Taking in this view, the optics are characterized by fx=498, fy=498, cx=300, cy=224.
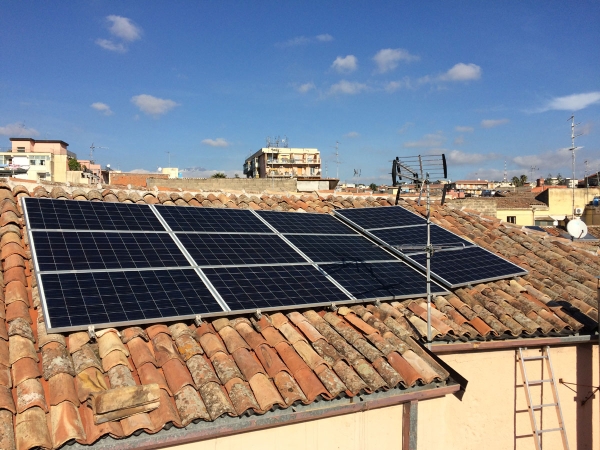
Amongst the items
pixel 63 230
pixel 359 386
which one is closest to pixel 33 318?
pixel 63 230

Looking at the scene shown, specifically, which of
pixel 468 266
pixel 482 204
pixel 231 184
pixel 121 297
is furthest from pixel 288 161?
pixel 121 297

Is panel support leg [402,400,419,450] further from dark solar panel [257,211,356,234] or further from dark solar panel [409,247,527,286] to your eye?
dark solar panel [257,211,356,234]

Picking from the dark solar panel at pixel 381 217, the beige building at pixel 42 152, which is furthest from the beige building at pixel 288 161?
the dark solar panel at pixel 381 217

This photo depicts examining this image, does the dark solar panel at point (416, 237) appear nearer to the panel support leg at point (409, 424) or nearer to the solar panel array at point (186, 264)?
the solar panel array at point (186, 264)

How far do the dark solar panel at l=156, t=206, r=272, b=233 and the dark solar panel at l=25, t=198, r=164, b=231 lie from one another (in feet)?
1.26

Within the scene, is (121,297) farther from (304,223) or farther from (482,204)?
(482,204)

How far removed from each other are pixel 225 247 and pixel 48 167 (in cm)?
4600

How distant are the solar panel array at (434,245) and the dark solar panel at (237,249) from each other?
2.39m

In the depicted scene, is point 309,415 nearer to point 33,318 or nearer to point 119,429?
point 119,429

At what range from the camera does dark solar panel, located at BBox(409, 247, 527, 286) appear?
10.8m

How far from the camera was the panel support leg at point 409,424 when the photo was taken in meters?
7.45

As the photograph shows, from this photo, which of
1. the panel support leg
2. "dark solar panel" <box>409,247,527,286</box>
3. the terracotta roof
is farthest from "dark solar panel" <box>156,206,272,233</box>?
the panel support leg

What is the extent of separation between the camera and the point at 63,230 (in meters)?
8.79

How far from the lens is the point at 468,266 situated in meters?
11.4
